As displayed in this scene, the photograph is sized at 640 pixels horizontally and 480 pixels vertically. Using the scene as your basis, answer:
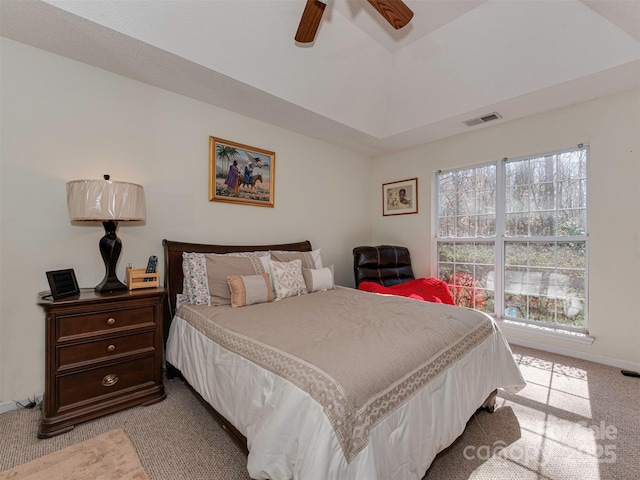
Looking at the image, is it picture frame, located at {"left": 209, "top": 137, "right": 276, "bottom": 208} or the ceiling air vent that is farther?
the ceiling air vent

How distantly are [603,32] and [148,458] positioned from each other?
4.07 meters

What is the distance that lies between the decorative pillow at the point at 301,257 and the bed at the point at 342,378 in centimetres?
68

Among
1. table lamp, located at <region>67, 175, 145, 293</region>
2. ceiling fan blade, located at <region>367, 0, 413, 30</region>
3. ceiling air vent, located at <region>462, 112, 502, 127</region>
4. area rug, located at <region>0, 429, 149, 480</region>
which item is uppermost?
ceiling fan blade, located at <region>367, 0, 413, 30</region>

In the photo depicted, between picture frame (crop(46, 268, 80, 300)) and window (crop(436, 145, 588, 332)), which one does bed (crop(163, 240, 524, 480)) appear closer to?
picture frame (crop(46, 268, 80, 300))

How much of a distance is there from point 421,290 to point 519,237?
4.03ft

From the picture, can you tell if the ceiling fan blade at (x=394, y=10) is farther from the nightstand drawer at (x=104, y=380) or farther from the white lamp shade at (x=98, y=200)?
the nightstand drawer at (x=104, y=380)

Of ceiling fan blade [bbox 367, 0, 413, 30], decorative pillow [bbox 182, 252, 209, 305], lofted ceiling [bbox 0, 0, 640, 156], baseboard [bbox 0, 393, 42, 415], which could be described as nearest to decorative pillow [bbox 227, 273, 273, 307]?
decorative pillow [bbox 182, 252, 209, 305]

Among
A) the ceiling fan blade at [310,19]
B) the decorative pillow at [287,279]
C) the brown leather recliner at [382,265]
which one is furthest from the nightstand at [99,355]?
the brown leather recliner at [382,265]

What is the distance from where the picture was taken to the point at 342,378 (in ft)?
3.64

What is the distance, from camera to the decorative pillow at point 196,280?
7.41 ft

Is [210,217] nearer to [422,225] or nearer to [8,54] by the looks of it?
[8,54]

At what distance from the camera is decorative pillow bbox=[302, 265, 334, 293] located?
2.81 m

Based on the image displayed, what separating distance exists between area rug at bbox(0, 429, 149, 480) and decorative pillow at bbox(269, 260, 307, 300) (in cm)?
132

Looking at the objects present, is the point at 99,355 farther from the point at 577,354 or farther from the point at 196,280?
the point at 577,354
